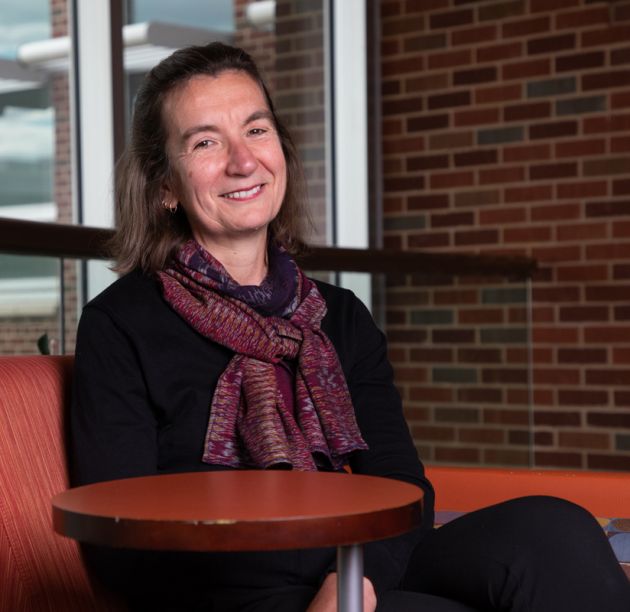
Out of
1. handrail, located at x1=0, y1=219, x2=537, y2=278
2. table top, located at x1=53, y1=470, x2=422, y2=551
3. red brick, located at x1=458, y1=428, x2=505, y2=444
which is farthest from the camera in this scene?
red brick, located at x1=458, y1=428, x2=505, y2=444

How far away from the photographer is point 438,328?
4.34 metres

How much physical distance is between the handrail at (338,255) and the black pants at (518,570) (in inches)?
28.8

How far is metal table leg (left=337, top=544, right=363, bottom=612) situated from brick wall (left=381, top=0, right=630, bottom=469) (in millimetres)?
2909

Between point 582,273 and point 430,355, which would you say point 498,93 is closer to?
point 582,273

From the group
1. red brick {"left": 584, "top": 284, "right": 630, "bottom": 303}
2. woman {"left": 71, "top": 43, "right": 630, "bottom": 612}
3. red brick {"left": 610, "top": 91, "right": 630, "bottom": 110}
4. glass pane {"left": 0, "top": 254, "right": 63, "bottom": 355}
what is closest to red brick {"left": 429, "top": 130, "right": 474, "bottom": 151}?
red brick {"left": 610, "top": 91, "right": 630, "bottom": 110}

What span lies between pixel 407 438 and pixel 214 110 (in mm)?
629

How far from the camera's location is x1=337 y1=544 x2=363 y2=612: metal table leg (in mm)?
1311

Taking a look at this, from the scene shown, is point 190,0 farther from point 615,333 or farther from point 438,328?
point 615,333

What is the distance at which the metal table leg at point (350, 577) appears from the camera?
131cm

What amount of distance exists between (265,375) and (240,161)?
1.13 feet

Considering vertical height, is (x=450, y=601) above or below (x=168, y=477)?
below

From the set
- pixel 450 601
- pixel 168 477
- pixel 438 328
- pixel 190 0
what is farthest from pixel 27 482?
pixel 190 0

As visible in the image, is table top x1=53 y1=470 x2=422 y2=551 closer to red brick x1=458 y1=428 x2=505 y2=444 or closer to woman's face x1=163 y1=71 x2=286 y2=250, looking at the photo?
woman's face x1=163 y1=71 x2=286 y2=250

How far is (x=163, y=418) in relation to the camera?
1.83 m
